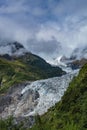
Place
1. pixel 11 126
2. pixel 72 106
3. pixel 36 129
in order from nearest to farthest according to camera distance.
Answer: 1. pixel 36 129
2. pixel 11 126
3. pixel 72 106

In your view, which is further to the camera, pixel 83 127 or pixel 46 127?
pixel 83 127

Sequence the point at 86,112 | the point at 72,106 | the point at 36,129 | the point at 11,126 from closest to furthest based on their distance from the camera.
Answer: the point at 36,129 → the point at 11,126 → the point at 86,112 → the point at 72,106

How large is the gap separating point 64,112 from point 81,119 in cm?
2533

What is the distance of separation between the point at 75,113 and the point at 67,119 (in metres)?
4.22

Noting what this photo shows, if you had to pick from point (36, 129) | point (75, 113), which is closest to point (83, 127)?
point (75, 113)

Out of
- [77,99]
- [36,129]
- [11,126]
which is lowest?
[36,129]

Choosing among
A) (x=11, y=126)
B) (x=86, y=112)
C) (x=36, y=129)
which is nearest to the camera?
(x=36, y=129)

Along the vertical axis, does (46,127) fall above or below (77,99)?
below

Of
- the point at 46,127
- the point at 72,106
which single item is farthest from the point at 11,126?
the point at 72,106

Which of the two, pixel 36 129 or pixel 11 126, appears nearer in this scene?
pixel 36 129

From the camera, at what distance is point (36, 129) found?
5591 inches

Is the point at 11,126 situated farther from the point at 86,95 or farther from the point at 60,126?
the point at 86,95

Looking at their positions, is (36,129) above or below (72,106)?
below

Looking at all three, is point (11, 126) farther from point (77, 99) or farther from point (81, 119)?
point (77, 99)
